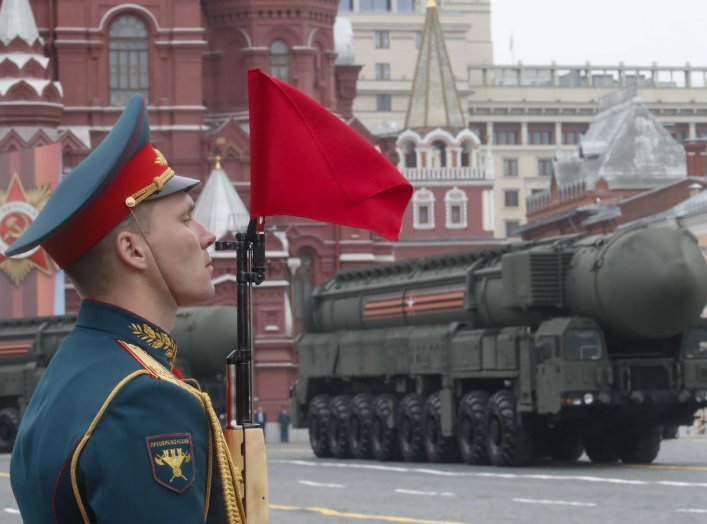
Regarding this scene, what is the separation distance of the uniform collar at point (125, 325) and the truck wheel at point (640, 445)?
2577cm

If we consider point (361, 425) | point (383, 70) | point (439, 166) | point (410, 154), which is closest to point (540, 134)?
point (383, 70)

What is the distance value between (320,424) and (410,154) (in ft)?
272

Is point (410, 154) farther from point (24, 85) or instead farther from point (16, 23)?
point (16, 23)

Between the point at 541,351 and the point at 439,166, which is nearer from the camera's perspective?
the point at 541,351

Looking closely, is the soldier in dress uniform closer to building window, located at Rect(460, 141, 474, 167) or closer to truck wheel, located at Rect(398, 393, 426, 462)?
truck wheel, located at Rect(398, 393, 426, 462)

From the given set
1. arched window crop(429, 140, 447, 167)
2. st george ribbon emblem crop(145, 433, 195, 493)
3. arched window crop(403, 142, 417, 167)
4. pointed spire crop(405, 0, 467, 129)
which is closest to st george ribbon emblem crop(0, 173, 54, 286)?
pointed spire crop(405, 0, 467, 129)

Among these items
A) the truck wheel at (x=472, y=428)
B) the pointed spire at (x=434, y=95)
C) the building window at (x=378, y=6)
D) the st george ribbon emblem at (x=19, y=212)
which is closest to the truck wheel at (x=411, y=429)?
the truck wheel at (x=472, y=428)

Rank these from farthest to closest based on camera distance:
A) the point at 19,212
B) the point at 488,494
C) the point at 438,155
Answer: the point at 438,155, the point at 19,212, the point at 488,494

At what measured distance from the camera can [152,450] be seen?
4102 millimetres

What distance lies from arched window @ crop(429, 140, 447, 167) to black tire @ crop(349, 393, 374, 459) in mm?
82532

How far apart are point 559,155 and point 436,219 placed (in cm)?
956

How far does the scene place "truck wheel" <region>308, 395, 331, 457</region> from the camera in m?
37.0

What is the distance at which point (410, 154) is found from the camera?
11962 centimetres

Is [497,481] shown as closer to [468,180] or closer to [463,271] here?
[463,271]
